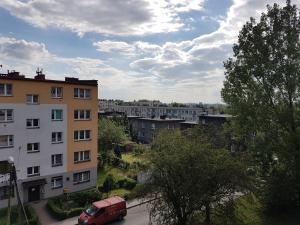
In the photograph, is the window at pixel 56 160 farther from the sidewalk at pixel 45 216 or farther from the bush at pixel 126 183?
the bush at pixel 126 183

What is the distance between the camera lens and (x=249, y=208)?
32.9m

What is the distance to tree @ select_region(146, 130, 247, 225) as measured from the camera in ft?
80.0

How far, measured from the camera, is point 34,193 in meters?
39.7

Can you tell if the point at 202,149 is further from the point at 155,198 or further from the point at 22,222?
the point at 22,222

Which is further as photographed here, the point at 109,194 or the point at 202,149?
the point at 109,194

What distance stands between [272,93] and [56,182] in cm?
2696

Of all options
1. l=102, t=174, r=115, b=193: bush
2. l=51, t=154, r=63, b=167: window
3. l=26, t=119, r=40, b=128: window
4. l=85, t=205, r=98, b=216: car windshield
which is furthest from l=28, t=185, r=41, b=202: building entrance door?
l=85, t=205, r=98, b=216: car windshield

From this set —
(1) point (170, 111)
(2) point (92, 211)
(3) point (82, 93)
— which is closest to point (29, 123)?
(3) point (82, 93)

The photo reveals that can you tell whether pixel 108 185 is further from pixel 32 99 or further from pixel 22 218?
pixel 32 99

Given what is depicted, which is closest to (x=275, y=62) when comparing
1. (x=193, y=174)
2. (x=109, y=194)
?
(x=193, y=174)

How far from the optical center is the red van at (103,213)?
31.5 metres

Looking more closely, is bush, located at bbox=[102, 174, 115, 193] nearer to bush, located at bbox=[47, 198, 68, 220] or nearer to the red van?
bush, located at bbox=[47, 198, 68, 220]

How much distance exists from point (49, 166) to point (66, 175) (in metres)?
2.65

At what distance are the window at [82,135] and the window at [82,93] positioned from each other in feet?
14.6
